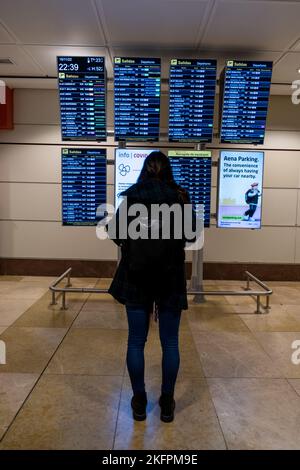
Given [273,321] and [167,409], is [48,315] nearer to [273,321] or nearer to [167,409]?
[167,409]

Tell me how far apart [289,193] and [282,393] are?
3449 millimetres

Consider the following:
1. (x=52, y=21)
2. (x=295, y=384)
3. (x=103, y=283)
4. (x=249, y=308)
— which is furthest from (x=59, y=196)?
(x=295, y=384)

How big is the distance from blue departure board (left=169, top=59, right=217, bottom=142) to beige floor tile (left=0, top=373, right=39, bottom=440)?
2.50m

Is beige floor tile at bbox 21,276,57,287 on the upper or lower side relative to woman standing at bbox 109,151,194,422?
lower

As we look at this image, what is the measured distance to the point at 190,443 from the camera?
6.11 ft

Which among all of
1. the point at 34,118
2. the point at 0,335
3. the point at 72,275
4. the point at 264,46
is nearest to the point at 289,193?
the point at 264,46

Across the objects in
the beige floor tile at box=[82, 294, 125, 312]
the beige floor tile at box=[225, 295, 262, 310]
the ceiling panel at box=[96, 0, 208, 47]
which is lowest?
the beige floor tile at box=[225, 295, 262, 310]

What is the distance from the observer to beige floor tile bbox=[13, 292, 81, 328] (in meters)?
3.51

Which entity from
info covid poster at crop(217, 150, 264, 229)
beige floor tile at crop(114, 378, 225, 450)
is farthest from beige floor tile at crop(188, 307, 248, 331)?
beige floor tile at crop(114, 378, 225, 450)

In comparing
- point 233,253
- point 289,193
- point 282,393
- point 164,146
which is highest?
point 164,146

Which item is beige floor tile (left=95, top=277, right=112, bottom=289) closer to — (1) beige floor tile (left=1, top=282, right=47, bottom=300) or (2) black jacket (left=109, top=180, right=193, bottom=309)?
(1) beige floor tile (left=1, top=282, right=47, bottom=300)

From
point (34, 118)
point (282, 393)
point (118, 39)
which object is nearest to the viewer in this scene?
point (282, 393)

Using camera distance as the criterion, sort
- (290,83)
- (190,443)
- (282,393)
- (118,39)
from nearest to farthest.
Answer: (190,443), (282,393), (118,39), (290,83)

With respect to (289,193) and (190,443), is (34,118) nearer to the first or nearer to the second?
(289,193)
